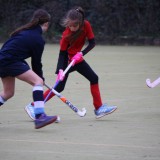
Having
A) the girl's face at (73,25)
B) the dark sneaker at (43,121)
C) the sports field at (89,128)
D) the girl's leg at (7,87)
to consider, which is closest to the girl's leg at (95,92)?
the sports field at (89,128)

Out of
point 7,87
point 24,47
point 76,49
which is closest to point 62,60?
point 76,49

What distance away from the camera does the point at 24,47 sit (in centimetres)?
735

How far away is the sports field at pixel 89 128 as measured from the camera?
20.1 ft

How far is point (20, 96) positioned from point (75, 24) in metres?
2.71

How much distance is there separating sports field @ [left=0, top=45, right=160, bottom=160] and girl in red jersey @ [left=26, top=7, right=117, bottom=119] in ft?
0.59

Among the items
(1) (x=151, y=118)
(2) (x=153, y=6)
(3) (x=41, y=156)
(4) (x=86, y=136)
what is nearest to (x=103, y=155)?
(3) (x=41, y=156)

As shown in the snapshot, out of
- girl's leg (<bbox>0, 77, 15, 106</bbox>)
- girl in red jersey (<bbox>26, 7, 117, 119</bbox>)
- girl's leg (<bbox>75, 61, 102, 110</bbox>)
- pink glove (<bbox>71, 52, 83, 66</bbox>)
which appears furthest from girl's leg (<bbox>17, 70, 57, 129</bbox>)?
girl's leg (<bbox>75, 61, 102, 110</bbox>)

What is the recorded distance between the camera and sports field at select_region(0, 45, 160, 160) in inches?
241

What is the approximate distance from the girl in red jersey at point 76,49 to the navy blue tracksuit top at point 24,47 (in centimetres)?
79

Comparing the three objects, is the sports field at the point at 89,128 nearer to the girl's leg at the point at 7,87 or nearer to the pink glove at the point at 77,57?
the girl's leg at the point at 7,87

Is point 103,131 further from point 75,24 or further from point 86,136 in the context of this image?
point 75,24

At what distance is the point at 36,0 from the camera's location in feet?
83.0

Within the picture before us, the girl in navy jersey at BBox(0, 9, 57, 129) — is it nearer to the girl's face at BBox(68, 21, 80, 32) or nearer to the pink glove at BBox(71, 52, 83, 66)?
the girl's face at BBox(68, 21, 80, 32)

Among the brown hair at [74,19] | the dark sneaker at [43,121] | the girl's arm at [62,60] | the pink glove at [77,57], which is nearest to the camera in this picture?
the dark sneaker at [43,121]
